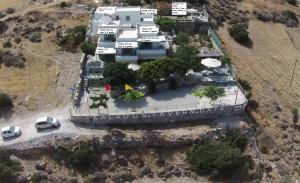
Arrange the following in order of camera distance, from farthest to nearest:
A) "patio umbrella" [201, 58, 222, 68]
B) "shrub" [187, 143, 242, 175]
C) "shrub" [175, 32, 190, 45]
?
"shrub" [175, 32, 190, 45]
"patio umbrella" [201, 58, 222, 68]
"shrub" [187, 143, 242, 175]

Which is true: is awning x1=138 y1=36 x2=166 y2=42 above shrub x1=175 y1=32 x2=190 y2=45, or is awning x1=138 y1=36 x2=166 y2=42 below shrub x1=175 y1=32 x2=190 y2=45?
above

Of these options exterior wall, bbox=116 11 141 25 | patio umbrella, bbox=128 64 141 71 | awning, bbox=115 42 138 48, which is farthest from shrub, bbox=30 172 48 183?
exterior wall, bbox=116 11 141 25

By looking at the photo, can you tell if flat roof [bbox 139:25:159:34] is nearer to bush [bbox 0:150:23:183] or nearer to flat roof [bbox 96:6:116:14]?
flat roof [bbox 96:6:116:14]

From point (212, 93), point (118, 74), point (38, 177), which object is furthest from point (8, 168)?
point (212, 93)

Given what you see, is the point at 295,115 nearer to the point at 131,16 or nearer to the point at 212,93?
the point at 212,93

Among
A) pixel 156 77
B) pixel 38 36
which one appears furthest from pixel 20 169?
pixel 38 36
